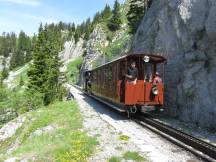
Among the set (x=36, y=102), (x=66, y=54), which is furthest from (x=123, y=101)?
(x=66, y=54)

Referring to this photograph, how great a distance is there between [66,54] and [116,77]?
17324 centimetres

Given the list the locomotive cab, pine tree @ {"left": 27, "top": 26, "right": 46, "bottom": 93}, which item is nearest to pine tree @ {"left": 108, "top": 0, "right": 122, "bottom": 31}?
pine tree @ {"left": 27, "top": 26, "right": 46, "bottom": 93}

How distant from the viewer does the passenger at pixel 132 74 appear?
1841 centimetres

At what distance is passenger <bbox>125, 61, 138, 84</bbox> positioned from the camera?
18406 millimetres

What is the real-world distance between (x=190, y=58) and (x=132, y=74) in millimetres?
3213

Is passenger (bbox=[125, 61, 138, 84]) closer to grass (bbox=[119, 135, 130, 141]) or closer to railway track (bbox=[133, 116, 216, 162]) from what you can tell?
railway track (bbox=[133, 116, 216, 162])

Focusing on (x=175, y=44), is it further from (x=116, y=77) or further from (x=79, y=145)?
(x=79, y=145)

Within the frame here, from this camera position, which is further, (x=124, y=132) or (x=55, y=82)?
(x=55, y=82)

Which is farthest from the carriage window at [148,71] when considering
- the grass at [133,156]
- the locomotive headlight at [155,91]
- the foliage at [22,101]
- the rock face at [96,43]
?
the rock face at [96,43]

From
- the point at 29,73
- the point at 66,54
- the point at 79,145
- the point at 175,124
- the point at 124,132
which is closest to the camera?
the point at 79,145

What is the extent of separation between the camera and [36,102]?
43.6m

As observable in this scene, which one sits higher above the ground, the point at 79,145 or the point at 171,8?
the point at 171,8

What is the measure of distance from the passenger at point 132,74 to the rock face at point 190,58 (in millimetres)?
2356

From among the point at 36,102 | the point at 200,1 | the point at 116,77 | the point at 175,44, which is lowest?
the point at 36,102
